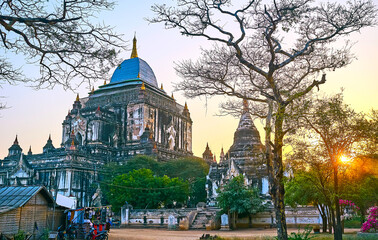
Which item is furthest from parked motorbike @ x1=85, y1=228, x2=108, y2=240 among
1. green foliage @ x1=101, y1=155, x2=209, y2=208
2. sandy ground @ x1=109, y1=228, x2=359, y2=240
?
green foliage @ x1=101, y1=155, x2=209, y2=208

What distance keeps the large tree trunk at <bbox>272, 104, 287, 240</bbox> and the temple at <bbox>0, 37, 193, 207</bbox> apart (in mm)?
37113

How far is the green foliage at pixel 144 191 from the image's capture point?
123 feet

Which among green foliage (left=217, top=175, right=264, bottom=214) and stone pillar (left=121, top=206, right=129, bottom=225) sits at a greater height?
green foliage (left=217, top=175, right=264, bottom=214)

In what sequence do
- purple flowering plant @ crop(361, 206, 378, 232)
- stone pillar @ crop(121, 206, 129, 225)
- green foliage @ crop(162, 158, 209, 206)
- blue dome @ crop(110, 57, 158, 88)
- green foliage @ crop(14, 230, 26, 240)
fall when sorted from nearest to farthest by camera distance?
1. green foliage @ crop(14, 230, 26, 240)
2. purple flowering plant @ crop(361, 206, 378, 232)
3. stone pillar @ crop(121, 206, 129, 225)
4. green foliage @ crop(162, 158, 209, 206)
5. blue dome @ crop(110, 57, 158, 88)

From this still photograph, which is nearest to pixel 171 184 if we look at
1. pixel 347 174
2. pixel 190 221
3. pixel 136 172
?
pixel 136 172

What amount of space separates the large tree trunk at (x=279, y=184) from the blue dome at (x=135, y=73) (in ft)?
168

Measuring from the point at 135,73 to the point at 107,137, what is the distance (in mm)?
12118

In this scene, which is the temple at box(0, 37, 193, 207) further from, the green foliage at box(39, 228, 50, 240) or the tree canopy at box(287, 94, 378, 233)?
the tree canopy at box(287, 94, 378, 233)

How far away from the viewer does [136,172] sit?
131ft

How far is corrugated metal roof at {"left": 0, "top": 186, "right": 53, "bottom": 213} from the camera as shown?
15.8 m

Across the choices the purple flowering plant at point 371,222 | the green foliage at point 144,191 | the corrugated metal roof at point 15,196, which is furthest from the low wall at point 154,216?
the corrugated metal roof at point 15,196

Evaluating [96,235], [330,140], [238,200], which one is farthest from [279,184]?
[238,200]

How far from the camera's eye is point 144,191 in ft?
125

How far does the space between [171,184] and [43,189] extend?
2310cm
